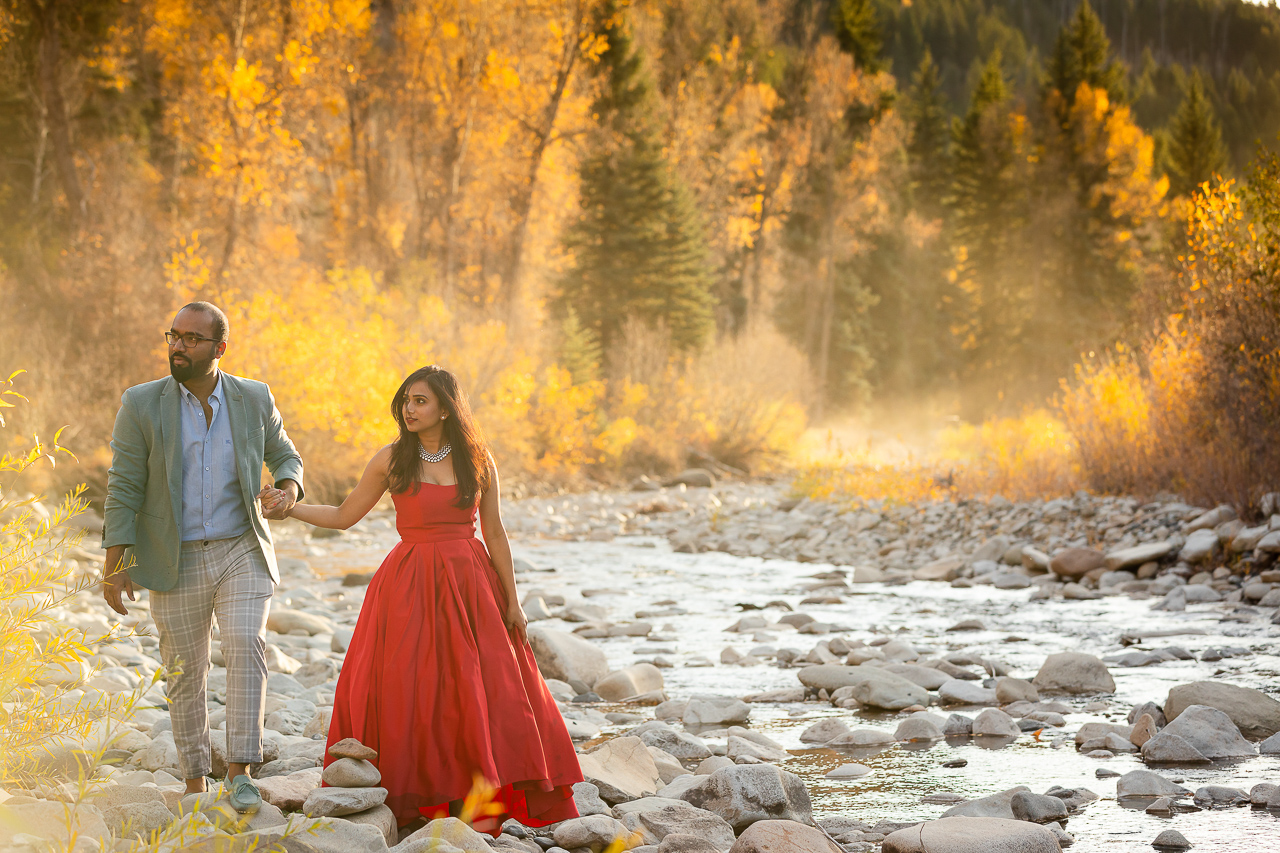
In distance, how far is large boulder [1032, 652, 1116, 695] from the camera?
22.0ft

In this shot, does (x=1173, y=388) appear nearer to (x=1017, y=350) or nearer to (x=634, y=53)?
(x=634, y=53)

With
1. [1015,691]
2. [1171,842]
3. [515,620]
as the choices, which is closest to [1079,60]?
[1015,691]

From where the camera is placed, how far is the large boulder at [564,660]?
723 centimetres

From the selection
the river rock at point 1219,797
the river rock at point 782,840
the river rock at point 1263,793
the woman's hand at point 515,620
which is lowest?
the river rock at point 1219,797

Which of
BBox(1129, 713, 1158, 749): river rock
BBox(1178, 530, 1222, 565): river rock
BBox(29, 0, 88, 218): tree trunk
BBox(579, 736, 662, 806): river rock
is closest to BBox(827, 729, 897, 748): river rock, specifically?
BBox(1129, 713, 1158, 749): river rock

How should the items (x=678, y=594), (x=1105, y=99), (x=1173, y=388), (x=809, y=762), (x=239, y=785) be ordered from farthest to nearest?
(x=1105, y=99)
(x=1173, y=388)
(x=678, y=594)
(x=809, y=762)
(x=239, y=785)

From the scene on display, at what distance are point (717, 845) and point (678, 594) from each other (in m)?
7.33

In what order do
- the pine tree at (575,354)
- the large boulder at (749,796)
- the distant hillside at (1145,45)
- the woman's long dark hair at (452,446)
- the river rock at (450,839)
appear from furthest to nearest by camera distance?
the distant hillside at (1145,45)
the pine tree at (575,354)
the large boulder at (749,796)
the woman's long dark hair at (452,446)
the river rock at (450,839)

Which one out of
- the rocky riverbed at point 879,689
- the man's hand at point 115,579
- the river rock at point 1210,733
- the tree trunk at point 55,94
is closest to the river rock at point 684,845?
the rocky riverbed at point 879,689

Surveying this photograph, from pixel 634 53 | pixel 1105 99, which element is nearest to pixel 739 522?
pixel 634 53

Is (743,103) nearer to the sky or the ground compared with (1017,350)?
nearer to the sky

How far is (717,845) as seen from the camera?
3.99 meters

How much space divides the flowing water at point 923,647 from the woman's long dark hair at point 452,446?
2177 millimetres

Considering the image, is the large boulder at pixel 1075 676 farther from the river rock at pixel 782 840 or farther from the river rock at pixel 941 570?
the river rock at pixel 941 570
